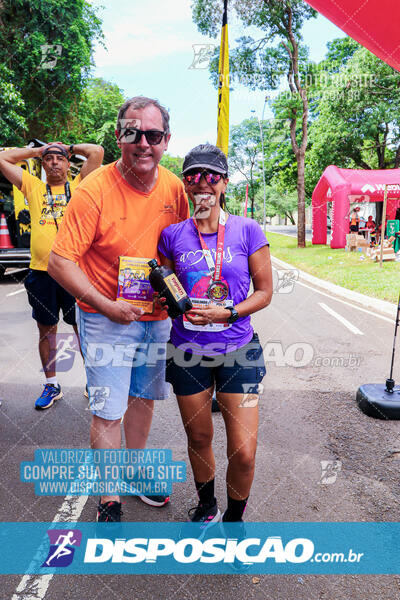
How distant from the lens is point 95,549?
89.0 inches

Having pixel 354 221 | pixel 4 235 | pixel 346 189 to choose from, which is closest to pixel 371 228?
pixel 354 221

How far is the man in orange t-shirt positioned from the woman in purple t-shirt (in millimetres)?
198

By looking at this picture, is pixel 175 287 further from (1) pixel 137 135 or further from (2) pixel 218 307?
(1) pixel 137 135

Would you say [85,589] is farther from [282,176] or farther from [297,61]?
[282,176]

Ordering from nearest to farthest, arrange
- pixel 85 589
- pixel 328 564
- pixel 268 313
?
pixel 85 589 → pixel 328 564 → pixel 268 313

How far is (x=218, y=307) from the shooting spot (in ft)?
6.48

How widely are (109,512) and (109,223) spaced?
1506 mm

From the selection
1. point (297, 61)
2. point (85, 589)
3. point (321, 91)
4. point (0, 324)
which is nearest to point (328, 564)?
point (85, 589)

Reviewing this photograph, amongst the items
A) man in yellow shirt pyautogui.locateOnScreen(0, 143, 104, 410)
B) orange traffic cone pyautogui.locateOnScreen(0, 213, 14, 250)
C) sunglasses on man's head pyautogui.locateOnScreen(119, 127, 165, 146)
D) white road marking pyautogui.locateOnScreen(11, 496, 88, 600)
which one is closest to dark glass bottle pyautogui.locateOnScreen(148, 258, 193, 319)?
sunglasses on man's head pyautogui.locateOnScreen(119, 127, 165, 146)

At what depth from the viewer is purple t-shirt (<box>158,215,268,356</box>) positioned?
2.03 m

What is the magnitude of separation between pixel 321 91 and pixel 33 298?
74.7 feet

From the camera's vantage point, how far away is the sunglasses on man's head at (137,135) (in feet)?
6.75

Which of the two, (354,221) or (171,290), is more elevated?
(171,290)

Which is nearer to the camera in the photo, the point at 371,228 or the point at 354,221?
the point at 354,221
